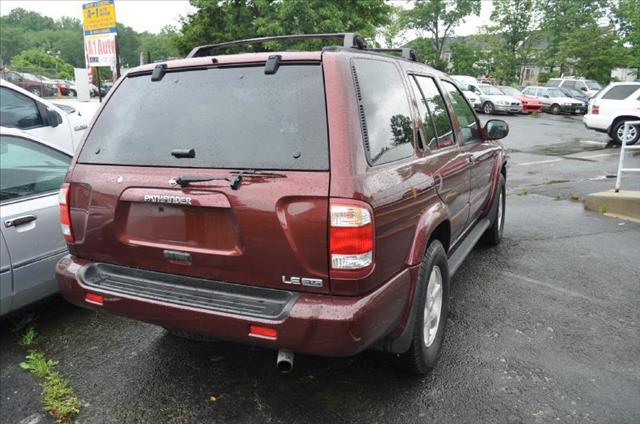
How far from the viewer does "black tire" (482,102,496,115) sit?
27.9m

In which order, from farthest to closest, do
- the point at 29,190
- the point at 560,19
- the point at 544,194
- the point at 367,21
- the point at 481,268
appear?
the point at 560,19 → the point at 367,21 → the point at 544,194 → the point at 481,268 → the point at 29,190

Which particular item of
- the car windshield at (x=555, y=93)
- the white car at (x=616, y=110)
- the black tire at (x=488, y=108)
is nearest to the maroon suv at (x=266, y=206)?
the white car at (x=616, y=110)

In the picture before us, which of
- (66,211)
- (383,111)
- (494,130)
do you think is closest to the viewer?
(383,111)

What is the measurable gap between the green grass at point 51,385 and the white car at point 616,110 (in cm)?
1589

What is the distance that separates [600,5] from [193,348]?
58.7m

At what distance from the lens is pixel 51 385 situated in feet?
10.1

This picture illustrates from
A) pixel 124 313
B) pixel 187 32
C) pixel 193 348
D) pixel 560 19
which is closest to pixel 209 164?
pixel 124 313

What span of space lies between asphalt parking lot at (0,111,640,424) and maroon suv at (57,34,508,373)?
0.33 meters

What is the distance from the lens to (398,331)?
105 inches

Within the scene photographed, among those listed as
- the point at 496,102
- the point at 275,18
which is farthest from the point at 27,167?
the point at 496,102

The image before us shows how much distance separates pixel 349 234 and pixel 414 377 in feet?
4.26

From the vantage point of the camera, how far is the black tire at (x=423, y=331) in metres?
2.82

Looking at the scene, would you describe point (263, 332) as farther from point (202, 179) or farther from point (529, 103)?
point (529, 103)

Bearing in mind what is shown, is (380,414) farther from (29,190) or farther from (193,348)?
(29,190)
